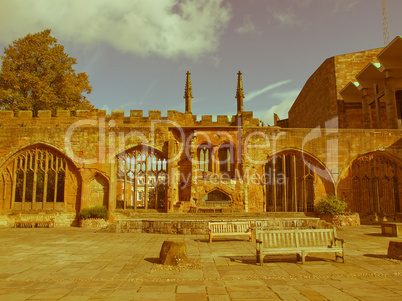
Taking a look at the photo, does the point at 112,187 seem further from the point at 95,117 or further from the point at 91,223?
the point at 95,117

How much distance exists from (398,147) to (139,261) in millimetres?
14884

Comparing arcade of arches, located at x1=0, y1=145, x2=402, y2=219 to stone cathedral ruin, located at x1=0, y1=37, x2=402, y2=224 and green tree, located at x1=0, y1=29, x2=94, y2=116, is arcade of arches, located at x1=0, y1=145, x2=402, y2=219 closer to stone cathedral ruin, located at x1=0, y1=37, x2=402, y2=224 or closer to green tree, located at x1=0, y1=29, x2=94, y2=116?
stone cathedral ruin, located at x1=0, y1=37, x2=402, y2=224

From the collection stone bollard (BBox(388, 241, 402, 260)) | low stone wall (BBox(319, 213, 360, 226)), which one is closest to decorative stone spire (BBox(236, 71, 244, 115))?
low stone wall (BBox(319, 213, 360, 226))

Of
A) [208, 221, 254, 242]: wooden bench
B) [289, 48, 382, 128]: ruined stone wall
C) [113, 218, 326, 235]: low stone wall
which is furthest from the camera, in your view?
[289, 48, 382, 128]: ruined stone wall

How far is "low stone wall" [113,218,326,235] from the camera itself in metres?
11.9

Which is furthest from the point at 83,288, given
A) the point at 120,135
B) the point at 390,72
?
the point at 390,72

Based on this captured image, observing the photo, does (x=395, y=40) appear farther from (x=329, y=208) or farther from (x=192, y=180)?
(x=192, y=180)

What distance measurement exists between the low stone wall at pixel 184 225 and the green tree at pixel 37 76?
1257cm

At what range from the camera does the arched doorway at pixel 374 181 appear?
16516 mm

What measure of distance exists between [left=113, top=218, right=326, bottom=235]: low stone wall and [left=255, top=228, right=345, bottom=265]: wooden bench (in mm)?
4694

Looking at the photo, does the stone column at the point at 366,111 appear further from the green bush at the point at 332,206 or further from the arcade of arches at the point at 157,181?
the green bush at the point at 332,206

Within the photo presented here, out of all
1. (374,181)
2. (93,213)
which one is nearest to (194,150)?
(93,213)

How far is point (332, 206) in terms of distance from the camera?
1481 cm

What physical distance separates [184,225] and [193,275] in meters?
6.28
